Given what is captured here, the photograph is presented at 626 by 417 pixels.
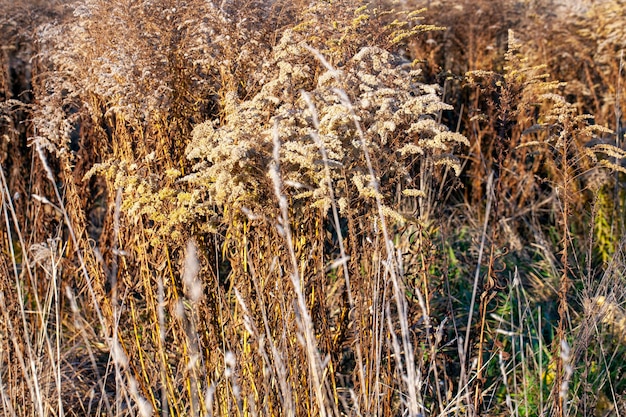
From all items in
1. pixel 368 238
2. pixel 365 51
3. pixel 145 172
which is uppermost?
pixel 365 51

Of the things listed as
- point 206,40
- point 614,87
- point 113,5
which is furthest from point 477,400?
point 614,87

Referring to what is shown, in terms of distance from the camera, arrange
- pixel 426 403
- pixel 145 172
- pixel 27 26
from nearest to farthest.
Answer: pixel 145 172 → pixel 426 403 → pixel 27 26

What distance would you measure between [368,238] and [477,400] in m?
0.79

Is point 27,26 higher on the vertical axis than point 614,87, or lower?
higher

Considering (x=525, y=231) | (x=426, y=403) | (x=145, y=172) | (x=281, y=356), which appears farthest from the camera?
(x=525, y=231)

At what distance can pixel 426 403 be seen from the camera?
3373 mm

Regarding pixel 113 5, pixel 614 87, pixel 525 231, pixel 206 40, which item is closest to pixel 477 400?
pixel 206 40

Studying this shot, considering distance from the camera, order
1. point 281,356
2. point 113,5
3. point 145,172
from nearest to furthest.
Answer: point 281,356 < point 145,172 < point 113,5

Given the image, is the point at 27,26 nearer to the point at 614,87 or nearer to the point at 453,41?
→ the point at 453,41

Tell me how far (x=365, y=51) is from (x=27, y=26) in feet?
9.46

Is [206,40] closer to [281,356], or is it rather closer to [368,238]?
[368,238]

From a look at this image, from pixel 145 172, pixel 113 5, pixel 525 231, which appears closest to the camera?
pixel 145 172

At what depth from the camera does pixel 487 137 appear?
5410mm

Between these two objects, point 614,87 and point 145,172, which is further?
point 614,87
